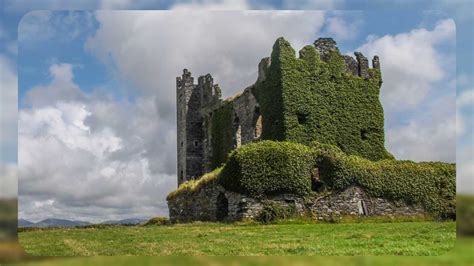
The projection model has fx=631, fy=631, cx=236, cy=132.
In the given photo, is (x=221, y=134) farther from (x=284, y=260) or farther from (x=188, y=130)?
(x=284, y=260)

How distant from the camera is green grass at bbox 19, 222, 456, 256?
562 inches

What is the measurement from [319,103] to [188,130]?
1672 cm

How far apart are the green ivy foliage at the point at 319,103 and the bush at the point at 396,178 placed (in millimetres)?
2365

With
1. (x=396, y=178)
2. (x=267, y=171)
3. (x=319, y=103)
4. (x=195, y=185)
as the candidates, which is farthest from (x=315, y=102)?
(x=267, y=171)

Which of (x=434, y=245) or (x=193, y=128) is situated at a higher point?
(x=193, y=128)

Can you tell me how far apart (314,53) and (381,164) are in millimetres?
7411

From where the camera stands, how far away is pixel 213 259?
12.2 meters

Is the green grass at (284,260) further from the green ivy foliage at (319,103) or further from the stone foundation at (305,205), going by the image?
the green ivy foliage at (319,103)

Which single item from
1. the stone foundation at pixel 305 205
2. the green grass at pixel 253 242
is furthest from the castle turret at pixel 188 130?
the green grass at pixel 253 242

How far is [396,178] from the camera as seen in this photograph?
28750mm

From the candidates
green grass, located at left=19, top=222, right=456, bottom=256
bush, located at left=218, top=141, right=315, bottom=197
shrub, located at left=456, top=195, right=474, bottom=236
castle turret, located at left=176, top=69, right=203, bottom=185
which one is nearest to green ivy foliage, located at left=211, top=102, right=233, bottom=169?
castle turret, located at left=176, top=69, right=203, bottom=185

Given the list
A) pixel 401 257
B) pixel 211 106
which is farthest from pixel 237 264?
pixel 211 106

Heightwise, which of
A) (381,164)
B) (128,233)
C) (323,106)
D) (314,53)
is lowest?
(128,233)

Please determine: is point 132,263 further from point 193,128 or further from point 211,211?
point 193,128
